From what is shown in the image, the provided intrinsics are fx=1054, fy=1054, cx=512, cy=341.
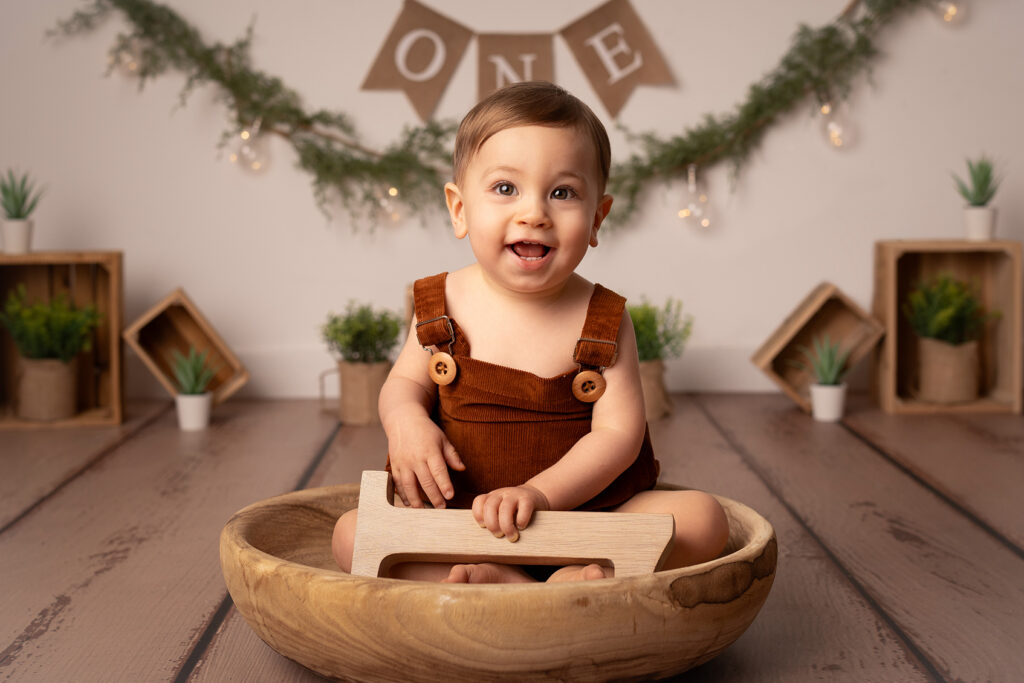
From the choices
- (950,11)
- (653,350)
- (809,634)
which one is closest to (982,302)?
(950,11)

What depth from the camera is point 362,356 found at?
2.43 meters

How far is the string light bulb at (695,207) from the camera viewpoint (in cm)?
266

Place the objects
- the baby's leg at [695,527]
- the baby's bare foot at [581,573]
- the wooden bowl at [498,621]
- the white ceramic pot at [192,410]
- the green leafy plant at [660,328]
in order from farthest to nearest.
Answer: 1. the green leafy plant at [660,328]
2. the white ceramic pot at [192,410]
3. the baby's leg at [695,527]
4. the baby's bare foot at [581,573]
5. the wooden bowl at [498,621]

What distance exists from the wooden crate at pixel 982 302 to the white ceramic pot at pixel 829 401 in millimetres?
171

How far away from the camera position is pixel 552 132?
3.39 feet

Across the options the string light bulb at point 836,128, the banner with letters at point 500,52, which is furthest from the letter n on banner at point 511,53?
the string light bulb at point 836,128

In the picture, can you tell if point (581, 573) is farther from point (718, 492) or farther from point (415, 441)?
point (718, 492)

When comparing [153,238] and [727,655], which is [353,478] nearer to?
[727,655]

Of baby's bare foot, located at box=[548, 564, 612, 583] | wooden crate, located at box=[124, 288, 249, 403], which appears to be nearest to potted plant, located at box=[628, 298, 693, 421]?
wooden crate, located at box=[124, 288, 249, 403]

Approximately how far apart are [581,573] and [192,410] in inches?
61.1

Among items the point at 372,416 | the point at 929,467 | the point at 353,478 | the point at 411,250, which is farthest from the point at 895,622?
the point at 411,250

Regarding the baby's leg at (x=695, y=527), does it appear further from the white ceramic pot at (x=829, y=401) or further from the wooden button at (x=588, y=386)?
the white ceramic pot at (x=829, y=401)

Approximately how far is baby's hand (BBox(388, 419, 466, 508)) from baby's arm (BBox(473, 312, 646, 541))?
9cm

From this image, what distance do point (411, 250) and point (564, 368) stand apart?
63.8 inches
